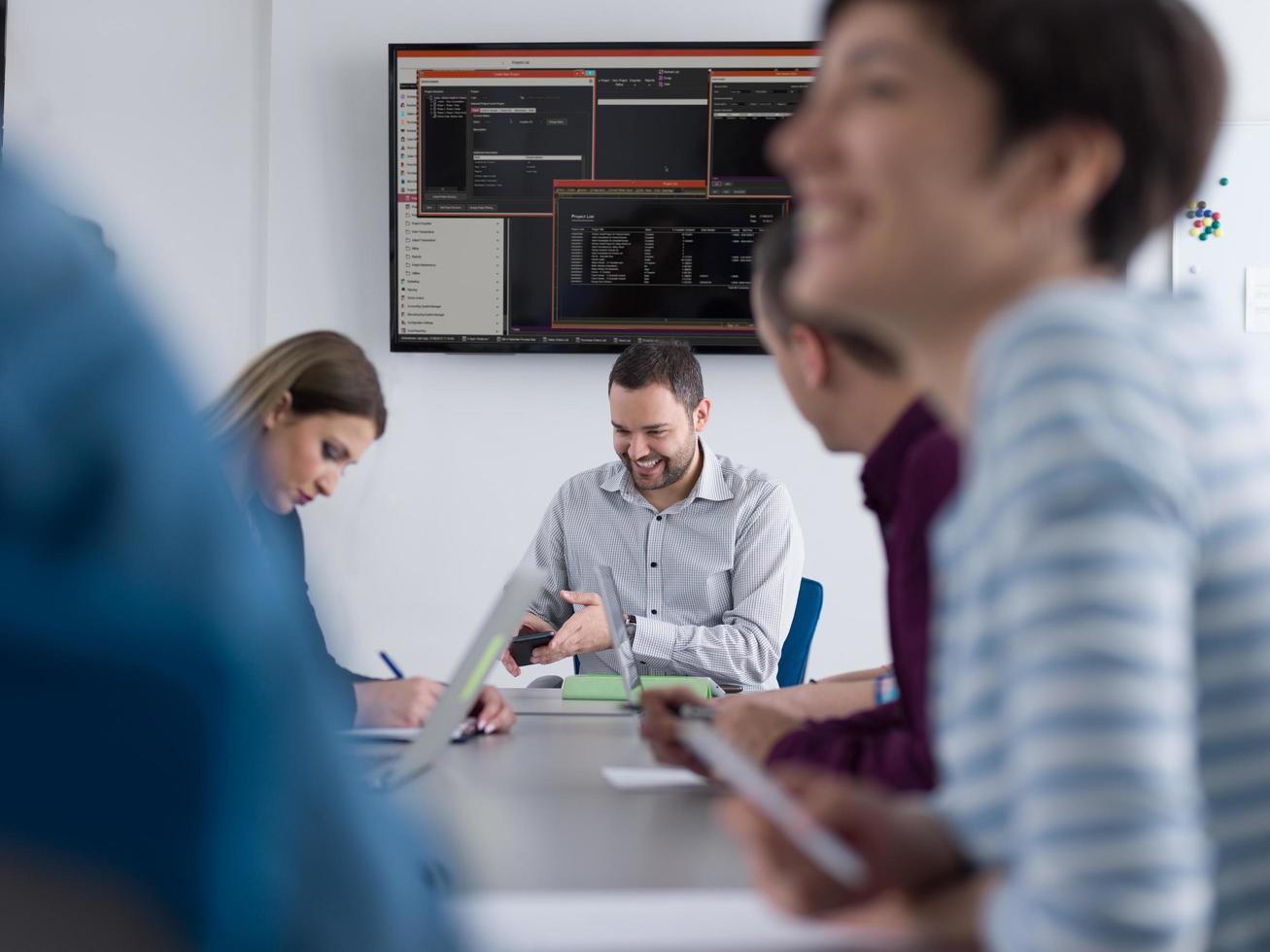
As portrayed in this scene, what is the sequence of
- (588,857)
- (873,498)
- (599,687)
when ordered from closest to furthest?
(588,857) → (873,498) → (599,687)

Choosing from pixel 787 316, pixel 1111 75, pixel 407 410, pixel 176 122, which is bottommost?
pixel 407 410

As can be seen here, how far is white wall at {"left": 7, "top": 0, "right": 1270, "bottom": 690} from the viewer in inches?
151

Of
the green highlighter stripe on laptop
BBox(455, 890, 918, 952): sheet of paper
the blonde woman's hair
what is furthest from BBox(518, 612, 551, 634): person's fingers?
BBox(455, 890, 918, 952): sheet of paper

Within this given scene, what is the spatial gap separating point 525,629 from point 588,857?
1809 millimetres

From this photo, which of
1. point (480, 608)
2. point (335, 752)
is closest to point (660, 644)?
point (480, 608)

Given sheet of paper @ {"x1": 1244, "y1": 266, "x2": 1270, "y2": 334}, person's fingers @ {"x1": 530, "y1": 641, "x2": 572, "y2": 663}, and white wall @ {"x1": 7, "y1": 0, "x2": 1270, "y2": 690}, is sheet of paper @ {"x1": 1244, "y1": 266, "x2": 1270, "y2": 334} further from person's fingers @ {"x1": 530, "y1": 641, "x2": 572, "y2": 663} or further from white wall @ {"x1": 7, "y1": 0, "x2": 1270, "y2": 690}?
person's fingers @ {"x1": 530, "y1": 641, "x2": 572, "y2": 663}

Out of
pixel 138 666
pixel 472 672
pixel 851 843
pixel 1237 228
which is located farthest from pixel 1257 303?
pixel 138 666

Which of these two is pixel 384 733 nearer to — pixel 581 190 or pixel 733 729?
pixel 733 729

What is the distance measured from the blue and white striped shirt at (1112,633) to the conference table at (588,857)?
172 mm

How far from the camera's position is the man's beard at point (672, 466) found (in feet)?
10.8

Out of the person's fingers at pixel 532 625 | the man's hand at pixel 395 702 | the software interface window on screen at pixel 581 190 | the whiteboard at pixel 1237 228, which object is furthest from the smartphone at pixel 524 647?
the whiteboard at pixel 1237 228

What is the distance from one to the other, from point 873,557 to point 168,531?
138 inches

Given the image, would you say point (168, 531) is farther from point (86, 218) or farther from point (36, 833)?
point (86, 218)

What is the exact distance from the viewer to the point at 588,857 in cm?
106
